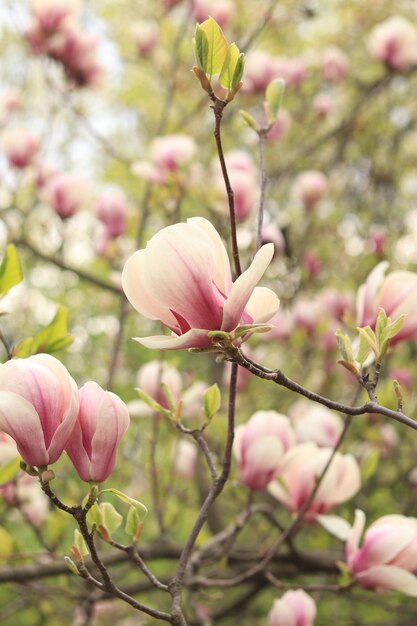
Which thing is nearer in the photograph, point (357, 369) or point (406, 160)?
→ point (357, 369)

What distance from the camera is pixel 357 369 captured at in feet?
1.98

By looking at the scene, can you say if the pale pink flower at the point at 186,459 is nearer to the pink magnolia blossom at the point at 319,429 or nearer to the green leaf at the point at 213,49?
the pink magnolia blossom at the point at 319,429

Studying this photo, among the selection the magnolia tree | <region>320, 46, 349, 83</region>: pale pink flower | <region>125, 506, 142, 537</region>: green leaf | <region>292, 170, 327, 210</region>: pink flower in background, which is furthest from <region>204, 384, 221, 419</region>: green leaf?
<region>320, 46, 349, 83</region>: pale pink flower

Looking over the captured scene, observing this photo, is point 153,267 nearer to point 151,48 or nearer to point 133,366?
point 151,48

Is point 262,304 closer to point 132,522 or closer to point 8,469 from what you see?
point 132,522

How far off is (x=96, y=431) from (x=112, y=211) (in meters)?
1.28

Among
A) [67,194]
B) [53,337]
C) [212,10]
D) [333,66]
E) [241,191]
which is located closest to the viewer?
[53,337]

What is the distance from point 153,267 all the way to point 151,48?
2219 millimetres

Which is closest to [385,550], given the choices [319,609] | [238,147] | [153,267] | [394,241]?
[153,267]

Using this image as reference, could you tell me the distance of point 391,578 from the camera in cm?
81

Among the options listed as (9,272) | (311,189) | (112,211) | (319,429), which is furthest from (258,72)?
(9,272)

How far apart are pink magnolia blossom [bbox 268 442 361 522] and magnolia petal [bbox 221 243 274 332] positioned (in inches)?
18.9

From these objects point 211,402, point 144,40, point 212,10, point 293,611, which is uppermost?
point 144,40

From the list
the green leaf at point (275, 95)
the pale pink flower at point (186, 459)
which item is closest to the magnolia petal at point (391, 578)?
the green leaf at point (275, 95)
